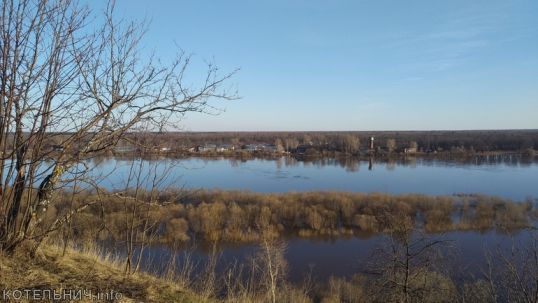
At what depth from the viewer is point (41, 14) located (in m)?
2.70

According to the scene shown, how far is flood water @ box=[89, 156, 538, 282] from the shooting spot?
10191 millimetres

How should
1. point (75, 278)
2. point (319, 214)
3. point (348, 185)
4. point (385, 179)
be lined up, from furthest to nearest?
point (385, 179) → point (348, 185) → point (319, 214) → point (75, 278)

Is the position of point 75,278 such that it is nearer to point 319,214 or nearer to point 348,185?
point 319,214

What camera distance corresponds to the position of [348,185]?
25266 millimetres

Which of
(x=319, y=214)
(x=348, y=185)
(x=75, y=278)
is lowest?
(x=319, y=214)

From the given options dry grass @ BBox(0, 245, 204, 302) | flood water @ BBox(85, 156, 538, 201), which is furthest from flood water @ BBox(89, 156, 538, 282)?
dry grass @ BBox(0, 245, 204, 302)

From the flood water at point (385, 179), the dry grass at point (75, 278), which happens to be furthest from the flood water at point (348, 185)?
the dry grass at point (75, 278)

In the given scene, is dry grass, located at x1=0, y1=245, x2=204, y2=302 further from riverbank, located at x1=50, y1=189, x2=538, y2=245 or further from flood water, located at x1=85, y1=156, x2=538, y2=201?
flood water, located at x1=85, y1=156, x2=538, y2=201

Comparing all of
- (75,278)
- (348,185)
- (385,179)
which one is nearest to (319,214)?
(348,185)

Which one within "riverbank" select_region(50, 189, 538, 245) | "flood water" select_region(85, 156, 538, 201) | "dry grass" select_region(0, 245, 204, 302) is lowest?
"riverbank" select_region(50, 189, 538, 245)

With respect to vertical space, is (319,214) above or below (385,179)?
below

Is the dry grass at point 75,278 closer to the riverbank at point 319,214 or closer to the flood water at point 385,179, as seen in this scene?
the riverbank at point 319,214

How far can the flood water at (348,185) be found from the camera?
A: 10191 mm

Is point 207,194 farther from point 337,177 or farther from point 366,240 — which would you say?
point 337,177
